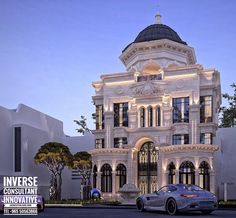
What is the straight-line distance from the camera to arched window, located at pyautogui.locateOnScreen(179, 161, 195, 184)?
3659 cm

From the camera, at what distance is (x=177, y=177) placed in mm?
36781

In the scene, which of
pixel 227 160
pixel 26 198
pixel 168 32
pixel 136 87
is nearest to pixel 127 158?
pixel 136 87

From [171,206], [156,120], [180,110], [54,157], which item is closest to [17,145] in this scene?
[54,157]

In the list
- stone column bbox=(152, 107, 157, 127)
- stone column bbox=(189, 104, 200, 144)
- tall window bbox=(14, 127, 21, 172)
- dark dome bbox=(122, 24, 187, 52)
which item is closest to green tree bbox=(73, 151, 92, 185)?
tall window bbox=(14, 127, 21, 172)

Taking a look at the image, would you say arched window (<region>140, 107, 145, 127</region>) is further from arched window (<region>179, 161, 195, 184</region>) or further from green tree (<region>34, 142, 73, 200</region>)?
green tree (<region>34, 142, 73, 200</region>)

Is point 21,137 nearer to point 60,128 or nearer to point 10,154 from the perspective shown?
point 10,154

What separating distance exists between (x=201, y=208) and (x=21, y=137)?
89.8 ft

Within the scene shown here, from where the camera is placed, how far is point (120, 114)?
41031 mm

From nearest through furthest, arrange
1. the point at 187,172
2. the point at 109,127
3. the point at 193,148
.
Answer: the point at 193,148 → the point at 187,172 → the point at 109,127

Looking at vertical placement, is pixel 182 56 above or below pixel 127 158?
above

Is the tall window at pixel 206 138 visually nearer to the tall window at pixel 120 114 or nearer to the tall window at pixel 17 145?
the tall window at pixel 120 114

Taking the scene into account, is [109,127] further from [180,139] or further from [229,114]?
[229,114]

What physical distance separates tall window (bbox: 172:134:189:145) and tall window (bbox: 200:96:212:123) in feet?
6.11

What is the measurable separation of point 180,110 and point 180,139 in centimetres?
242
